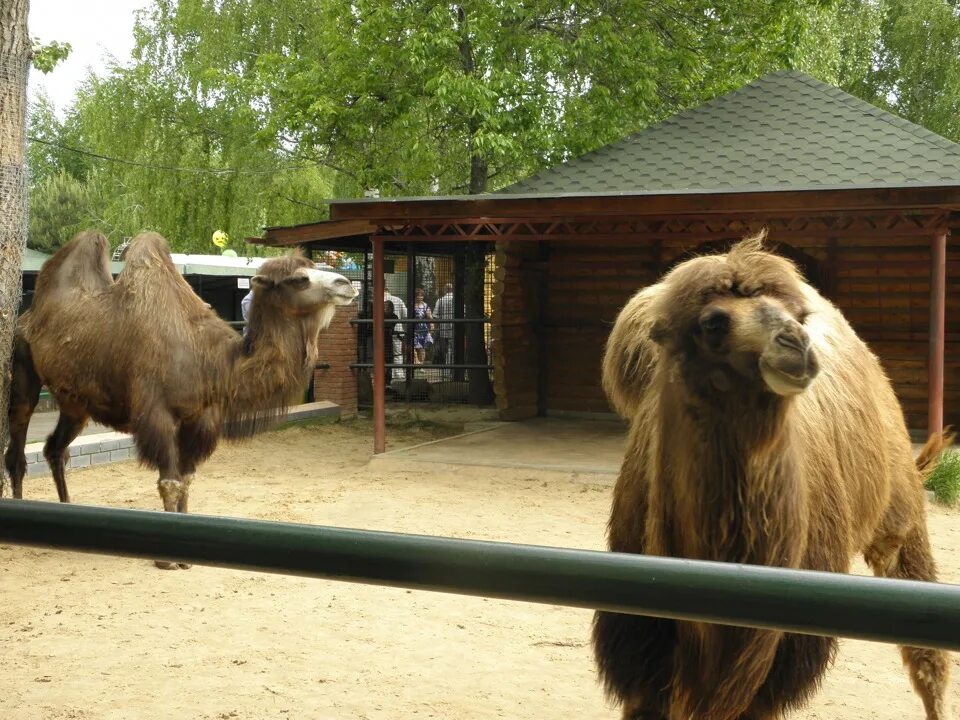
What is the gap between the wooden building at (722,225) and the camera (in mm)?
9781

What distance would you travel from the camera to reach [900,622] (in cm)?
95

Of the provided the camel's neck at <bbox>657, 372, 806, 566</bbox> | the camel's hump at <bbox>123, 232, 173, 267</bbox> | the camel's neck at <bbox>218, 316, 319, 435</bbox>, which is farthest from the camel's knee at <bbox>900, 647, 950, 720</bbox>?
the camel's hump at <bbox>123, 232, 173, 267</bbox>

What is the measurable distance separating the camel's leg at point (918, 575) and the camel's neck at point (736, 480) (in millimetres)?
1586

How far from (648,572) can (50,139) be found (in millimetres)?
48850

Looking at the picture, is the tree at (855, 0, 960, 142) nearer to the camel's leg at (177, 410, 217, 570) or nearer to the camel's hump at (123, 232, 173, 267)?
the camel's hump at (123, 232, 173, 267)

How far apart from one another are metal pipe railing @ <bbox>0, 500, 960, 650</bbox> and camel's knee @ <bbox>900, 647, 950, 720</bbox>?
332cm

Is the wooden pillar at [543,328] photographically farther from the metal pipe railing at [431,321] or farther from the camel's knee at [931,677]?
the camel's knee at [931,677]

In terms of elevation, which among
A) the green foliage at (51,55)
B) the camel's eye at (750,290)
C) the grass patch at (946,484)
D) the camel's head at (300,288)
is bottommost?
the grass patch at (946,484)

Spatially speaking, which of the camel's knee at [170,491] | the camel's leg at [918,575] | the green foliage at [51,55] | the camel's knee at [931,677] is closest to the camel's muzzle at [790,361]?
the camel's leg at [918,575]

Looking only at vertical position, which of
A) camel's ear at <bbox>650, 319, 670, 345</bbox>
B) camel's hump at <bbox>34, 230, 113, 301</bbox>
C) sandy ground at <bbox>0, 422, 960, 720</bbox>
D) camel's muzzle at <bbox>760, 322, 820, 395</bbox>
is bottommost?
sandy ground at <bbox>0, 422, 960, 720</bbox>

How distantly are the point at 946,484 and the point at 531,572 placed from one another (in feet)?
28.7

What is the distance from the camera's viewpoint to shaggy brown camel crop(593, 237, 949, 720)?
2369 mm

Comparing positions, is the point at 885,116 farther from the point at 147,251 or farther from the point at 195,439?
the point at 195,439

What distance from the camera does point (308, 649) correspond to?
499 cm
